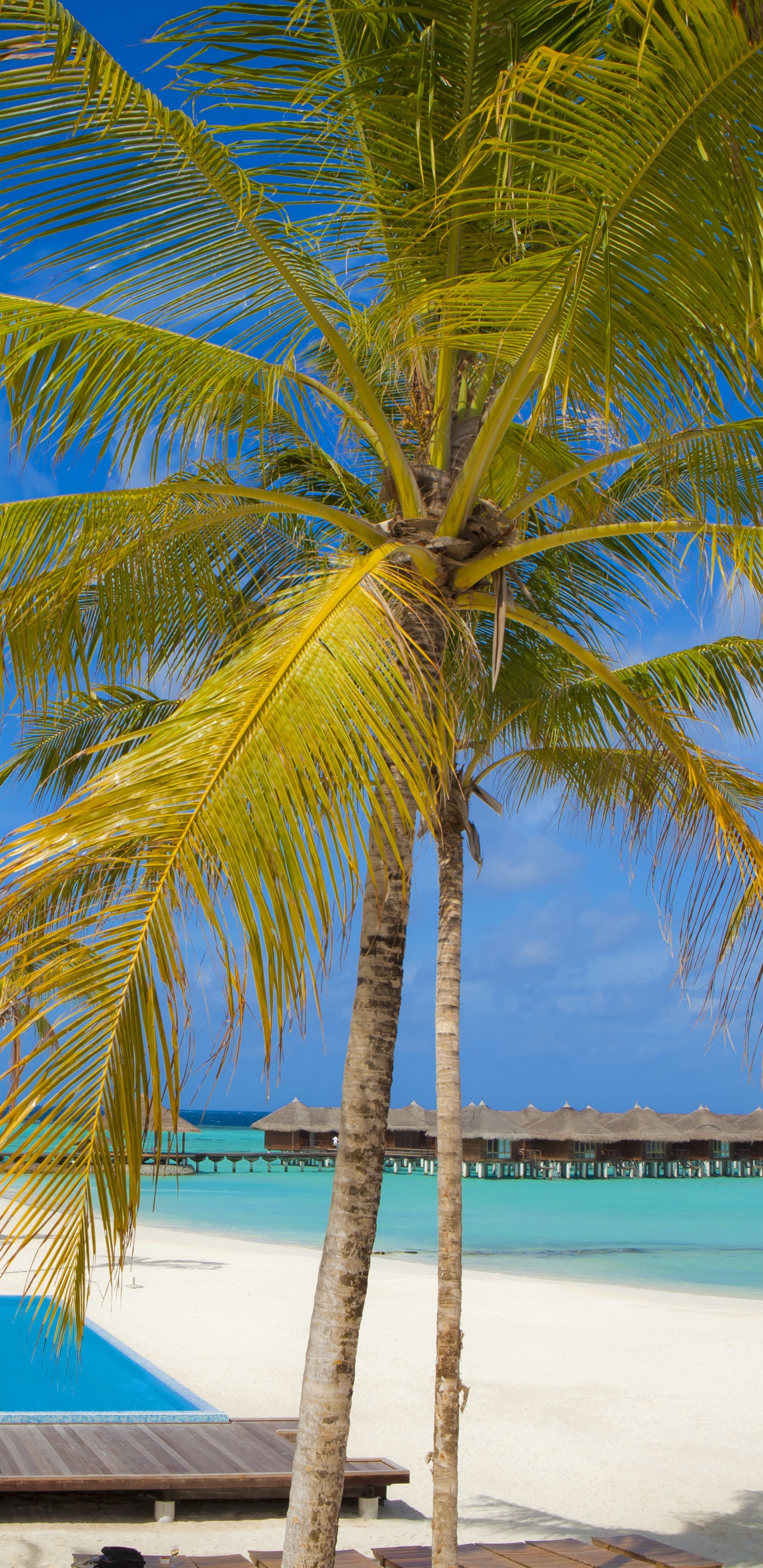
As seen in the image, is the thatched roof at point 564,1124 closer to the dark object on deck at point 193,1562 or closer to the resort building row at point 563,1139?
the resort building row at point 563,1139

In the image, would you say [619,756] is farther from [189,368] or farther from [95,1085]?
[95,1085]

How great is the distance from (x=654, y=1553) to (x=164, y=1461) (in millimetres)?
2979

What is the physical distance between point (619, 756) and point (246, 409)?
2.80 m

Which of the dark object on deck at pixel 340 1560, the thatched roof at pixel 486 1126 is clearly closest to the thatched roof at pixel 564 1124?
the thatched roof at pixel 486 1126

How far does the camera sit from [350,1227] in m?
3.79

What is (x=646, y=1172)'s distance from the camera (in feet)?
204

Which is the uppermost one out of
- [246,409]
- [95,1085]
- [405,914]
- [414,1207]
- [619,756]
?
[246,409]

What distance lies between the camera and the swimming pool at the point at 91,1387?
Answer: 8.47 m

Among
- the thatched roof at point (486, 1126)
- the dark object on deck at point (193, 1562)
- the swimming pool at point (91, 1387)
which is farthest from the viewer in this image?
the thatched roof at point (486, 1126)

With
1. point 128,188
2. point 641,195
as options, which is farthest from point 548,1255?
point 641,195

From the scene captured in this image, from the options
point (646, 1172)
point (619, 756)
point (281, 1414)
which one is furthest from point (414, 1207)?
point (619, 756)

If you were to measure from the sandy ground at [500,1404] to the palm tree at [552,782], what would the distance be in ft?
7.98

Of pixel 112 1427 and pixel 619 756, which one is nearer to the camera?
pixel 619 756

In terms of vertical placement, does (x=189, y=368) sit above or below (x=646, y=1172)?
above
